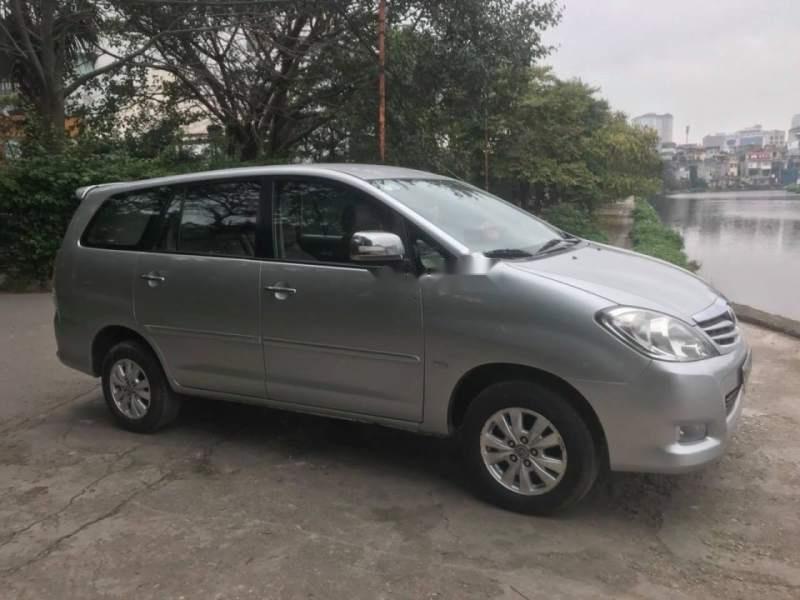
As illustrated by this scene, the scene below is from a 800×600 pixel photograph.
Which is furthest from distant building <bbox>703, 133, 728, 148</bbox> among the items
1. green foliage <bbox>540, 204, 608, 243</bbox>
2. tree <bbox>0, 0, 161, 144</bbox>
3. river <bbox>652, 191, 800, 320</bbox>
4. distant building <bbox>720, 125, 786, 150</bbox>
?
tree <bbox>0, 0, 161, 144</bbox>

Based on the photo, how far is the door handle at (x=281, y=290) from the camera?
4062 millimetres

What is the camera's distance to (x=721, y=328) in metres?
3.57

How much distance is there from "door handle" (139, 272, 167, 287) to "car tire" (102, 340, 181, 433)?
478mm

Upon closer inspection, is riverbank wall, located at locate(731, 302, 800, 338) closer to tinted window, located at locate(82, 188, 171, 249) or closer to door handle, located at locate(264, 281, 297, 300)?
door handle, located at locate(264, 281, 297, 300)

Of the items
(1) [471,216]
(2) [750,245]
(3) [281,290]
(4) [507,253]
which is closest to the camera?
(4) [507,253]

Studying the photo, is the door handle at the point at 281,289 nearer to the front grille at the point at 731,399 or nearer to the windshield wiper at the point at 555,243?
the windshield wiper at the point at 555,243

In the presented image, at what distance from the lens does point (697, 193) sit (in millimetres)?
44906

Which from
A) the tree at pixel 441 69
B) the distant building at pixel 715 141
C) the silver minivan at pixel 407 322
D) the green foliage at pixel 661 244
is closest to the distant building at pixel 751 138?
the distant building at pixel 715 141

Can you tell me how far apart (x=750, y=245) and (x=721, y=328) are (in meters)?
19.8

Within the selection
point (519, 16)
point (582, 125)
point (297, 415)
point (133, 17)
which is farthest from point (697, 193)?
point (297, 415)

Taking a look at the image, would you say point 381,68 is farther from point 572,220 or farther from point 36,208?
point 572,220

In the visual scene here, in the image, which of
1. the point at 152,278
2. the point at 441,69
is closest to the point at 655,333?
the point at 152,278

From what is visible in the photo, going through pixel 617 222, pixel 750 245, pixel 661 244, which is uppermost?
pixel 661 244

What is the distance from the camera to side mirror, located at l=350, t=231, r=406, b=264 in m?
3.63
